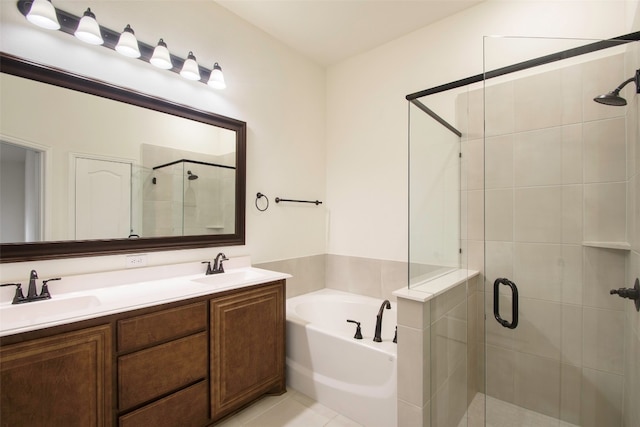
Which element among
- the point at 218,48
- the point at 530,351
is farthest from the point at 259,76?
the point at 530,351

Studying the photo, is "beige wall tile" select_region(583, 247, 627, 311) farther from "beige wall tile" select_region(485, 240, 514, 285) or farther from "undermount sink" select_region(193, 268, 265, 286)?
"undermount sink" select_region(193, 268, 265, 286)

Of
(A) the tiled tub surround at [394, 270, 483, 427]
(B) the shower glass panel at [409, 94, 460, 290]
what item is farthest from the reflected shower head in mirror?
(A) the tiled tub surround at [394, 270, 483, 427]

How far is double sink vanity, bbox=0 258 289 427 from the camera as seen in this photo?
111 cm

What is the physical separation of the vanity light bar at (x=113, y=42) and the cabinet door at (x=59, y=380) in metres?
1.58

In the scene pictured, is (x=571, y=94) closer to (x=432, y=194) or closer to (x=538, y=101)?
(x=538, y=101)

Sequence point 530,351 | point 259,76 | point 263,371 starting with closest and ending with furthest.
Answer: point 530,351, point 263,371, point 259,76

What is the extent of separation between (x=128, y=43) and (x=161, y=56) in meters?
0.18

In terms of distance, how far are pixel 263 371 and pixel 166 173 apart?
149 cm

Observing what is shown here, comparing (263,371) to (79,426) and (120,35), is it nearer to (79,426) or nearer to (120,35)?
(79,426)

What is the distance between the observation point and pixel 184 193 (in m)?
2.08

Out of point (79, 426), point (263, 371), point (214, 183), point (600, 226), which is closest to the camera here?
point (79, 426)

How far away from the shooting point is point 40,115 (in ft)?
4.94

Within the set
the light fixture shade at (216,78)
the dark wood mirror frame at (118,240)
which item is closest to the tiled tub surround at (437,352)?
the dark wood mirror frame at (118,240)

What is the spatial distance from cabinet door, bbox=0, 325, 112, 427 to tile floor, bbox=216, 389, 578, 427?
826 millimetres
